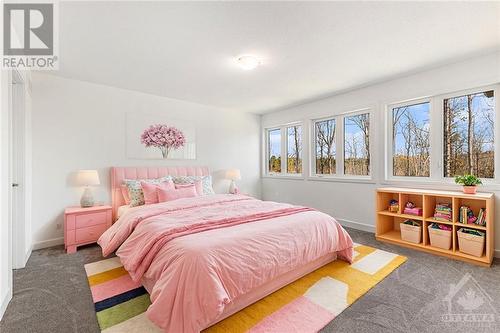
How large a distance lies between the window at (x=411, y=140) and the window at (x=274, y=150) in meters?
2.58

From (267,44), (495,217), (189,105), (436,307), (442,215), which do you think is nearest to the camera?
(436,307)

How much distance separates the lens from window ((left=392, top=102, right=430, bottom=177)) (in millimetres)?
3465

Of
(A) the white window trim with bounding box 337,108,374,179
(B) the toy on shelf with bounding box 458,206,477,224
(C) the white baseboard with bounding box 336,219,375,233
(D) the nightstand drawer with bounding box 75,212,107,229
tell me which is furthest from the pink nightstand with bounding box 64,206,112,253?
(B) the toy on shelf with bounding box 458,206,477,224

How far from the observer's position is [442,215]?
2.96 m

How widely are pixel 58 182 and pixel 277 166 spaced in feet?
14.0

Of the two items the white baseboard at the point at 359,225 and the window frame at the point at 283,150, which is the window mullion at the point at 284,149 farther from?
the white baseboard at the point at 359,225

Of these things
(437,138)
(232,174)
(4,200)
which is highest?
(437,138)

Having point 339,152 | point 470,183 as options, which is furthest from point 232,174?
point 470,183

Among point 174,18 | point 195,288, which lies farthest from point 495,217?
point 174,18

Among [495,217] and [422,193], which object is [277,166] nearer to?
[422,193]

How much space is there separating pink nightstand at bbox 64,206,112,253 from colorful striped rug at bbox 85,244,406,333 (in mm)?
639

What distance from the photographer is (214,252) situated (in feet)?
5.52

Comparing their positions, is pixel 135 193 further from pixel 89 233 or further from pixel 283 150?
pixel 283 150

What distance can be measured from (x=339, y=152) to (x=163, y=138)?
3358mm
